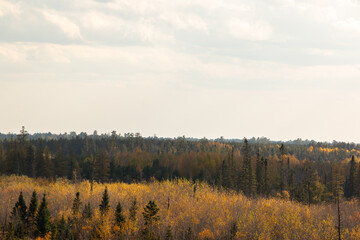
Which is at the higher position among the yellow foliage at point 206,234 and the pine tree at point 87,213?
the pine tree at point 87,213

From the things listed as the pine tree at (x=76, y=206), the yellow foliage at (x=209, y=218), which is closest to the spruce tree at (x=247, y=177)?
the yellow foliage at (x=209, y=218)

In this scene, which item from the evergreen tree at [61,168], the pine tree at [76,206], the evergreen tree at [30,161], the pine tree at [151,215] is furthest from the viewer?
the evergreen tree at [61,168]

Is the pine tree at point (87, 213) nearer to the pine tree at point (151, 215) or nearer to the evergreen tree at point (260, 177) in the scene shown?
the pine tree at point (151, 215)

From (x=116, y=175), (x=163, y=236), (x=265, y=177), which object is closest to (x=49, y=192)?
(x=163, y=236)

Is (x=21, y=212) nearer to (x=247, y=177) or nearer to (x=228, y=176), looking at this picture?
(x=247, y=177)

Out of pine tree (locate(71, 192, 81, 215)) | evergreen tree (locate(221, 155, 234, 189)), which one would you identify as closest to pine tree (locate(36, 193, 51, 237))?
pine tree (locate(71, 192, 81, 215))

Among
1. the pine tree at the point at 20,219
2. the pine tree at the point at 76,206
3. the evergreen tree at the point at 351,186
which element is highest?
the pine tree at the point at 76,206

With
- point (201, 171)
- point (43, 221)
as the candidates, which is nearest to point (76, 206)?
point (43, 221)

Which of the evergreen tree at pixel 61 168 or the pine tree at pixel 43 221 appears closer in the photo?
the pine tree at pixel 43 221

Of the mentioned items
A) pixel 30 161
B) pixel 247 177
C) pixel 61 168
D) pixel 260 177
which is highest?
pixel 30 161

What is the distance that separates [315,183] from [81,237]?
236 ft

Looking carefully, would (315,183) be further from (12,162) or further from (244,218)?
(12,162)

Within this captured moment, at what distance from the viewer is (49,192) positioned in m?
39.8

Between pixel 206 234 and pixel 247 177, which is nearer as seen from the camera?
pixel 206 234
